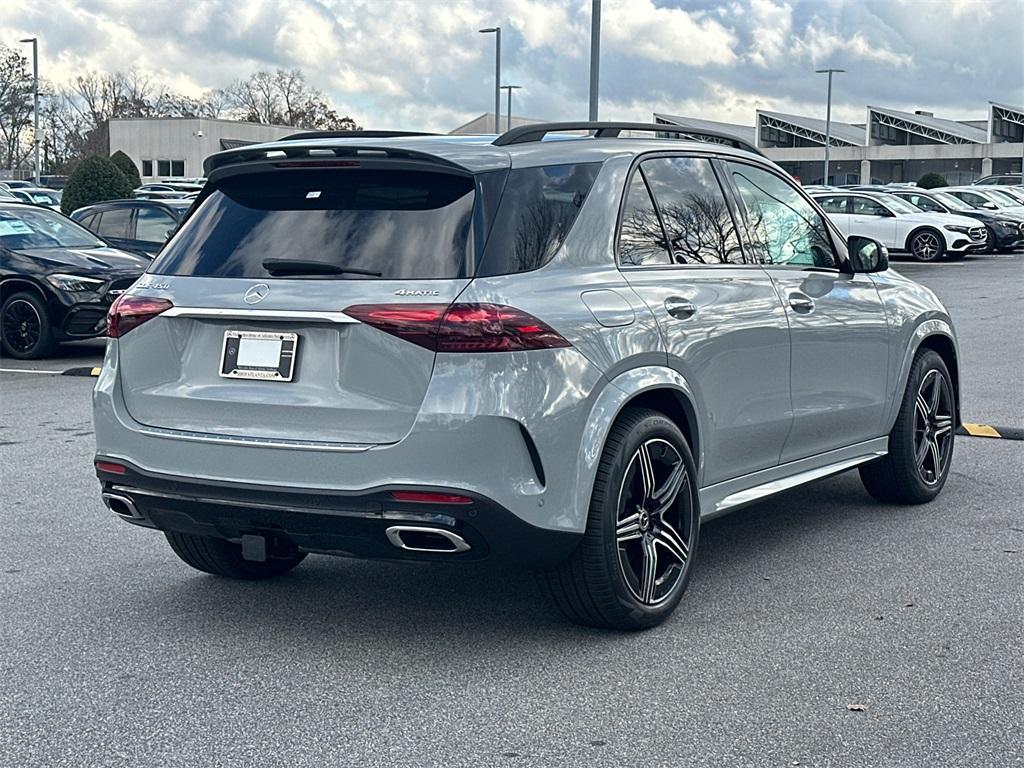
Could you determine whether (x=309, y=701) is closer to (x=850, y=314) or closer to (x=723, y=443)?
(x=723, y=443)

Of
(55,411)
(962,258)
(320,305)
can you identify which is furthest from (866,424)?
(962,258)

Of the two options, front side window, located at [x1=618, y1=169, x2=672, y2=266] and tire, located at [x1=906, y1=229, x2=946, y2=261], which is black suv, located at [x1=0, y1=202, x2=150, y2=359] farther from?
tire, located at [x1=906, y1=229, x2=946, y2=261]

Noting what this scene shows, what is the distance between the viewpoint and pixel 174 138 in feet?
283

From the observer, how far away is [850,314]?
6.56 m

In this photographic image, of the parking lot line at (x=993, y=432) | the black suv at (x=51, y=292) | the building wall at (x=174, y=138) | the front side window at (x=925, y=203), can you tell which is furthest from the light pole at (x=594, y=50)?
the building wall at (x=174, y=138)

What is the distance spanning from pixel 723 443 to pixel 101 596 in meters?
2.48

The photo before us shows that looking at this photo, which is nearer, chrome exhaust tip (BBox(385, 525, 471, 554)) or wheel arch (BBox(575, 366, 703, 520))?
chrome exhaust tip (BBox(385, 525, 471, 554))

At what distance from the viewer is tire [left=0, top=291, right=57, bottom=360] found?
14.2 m

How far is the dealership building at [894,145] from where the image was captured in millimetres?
104625

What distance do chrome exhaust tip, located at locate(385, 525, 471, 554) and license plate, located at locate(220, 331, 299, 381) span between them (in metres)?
0.61

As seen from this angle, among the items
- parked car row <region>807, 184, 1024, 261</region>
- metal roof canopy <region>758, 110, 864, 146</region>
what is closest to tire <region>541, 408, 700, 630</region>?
parked car row <region>807, 184, 1024, 261</region>

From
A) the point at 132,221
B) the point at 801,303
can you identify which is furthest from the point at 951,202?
the point at 801,303

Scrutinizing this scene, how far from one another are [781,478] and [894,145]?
109m

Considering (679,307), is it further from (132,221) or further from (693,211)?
(132,221)
